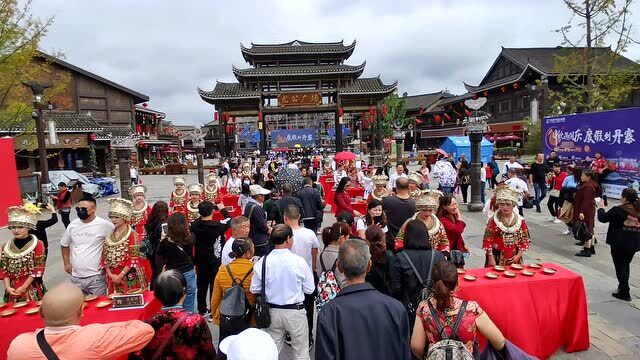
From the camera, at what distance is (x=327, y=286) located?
11.7 feet

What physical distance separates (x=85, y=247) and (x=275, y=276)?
2.44m

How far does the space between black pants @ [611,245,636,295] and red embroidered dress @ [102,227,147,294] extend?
19.4 ft

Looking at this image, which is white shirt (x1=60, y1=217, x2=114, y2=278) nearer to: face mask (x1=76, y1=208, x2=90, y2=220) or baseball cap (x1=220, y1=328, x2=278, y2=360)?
face mask (x1=76, y1=208, x2=90, y2=220)

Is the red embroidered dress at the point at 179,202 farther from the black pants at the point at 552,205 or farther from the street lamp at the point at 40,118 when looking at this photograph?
the black pants at the point at 552,205

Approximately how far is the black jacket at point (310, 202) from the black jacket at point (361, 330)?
15.9ft

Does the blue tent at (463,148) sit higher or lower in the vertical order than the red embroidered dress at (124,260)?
higher

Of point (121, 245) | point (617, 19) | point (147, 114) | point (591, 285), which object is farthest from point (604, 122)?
point (147, 114)

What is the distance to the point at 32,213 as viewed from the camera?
424 cm

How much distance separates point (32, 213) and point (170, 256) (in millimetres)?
1690

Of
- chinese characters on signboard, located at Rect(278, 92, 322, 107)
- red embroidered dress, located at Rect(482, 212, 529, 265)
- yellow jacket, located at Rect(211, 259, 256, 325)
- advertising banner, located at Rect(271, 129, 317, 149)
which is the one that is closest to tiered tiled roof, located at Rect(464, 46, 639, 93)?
chinese characters on signboard, located at Rect(278, 92, 322, 107)

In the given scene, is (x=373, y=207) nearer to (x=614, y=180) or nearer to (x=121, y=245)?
(x=121, y=245)

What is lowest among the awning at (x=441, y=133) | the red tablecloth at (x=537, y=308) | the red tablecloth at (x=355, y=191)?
the red tablecloth at (x=537, y=308)

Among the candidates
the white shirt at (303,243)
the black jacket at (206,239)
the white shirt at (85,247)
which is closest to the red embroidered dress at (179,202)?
the black jacket at (206,239)

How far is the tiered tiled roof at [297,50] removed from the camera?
34062 millimetres
